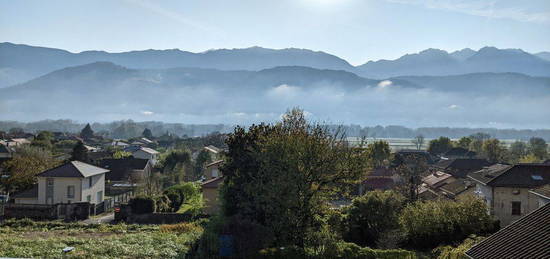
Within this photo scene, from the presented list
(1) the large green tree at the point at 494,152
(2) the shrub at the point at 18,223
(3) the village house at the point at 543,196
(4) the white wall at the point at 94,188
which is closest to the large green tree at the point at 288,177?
(3) the village house at the point at 543,196

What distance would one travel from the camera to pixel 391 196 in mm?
23703

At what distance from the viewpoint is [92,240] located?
21703mm

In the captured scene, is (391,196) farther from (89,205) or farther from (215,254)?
(89,205)

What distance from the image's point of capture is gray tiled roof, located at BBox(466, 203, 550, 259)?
12133 mm

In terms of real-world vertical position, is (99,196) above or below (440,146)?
below

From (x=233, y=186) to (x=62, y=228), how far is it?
1220 cm

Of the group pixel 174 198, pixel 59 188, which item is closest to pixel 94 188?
pixel 59 188

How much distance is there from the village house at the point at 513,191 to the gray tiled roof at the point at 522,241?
17.9m

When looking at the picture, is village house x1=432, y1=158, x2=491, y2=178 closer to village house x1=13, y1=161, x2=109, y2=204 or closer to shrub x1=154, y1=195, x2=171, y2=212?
shrub x1=154, y1=195, x2=171, y2=212

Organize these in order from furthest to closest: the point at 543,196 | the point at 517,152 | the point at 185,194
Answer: the point at 517,152, the point at 185,194, the point at 543,196

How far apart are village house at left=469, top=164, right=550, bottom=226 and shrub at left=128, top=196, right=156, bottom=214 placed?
71.9ft

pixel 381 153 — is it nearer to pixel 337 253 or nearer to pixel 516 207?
pixel 516 207

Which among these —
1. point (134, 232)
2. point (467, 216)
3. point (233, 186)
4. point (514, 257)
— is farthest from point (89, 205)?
point (514, 257)

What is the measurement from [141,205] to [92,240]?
11368mm
